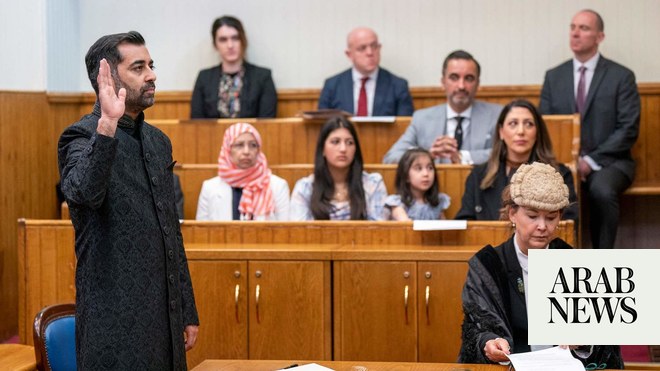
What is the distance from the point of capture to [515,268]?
3.02 meters

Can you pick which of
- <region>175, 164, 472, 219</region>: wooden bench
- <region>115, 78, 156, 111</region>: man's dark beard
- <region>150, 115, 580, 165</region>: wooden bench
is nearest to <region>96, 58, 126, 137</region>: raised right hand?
<region>115, 78, 156, 111</region>: man's dark beard

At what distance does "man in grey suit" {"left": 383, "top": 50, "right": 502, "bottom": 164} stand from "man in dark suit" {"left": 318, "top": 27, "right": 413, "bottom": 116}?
81 cm

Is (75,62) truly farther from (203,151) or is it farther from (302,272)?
(302,272)

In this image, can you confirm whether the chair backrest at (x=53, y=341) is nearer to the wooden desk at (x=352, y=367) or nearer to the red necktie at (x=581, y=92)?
the wooden desk at (x=352, y=367)

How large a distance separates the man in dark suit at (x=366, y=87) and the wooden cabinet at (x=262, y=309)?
275 centimetres

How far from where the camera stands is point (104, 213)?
253 centimetres

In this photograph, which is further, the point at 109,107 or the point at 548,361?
the point at 548,361

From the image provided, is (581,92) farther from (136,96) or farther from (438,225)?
(136,96)

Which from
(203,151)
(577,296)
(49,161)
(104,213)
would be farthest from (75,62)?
(577,296)

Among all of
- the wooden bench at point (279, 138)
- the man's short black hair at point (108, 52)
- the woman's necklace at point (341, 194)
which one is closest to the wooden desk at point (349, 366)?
the man's short black hair at point (108, 52)

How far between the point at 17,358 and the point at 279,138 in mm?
2990

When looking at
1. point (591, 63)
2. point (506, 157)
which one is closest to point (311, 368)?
point (506, 157)

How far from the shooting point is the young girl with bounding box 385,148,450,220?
193 inches

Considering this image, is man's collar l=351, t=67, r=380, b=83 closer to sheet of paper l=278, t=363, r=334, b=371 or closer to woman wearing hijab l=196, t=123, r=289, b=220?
woman wearing hijab l=196, t=123, r=289, b=220
